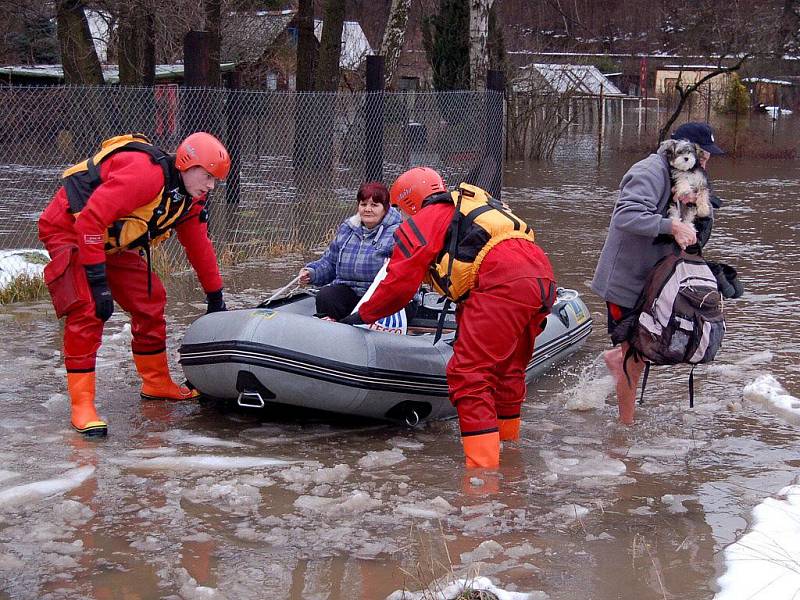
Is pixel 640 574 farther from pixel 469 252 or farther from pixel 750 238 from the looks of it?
pixel 750 238

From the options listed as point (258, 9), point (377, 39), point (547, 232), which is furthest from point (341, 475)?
point (377, 39)

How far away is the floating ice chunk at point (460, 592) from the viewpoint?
145 inches

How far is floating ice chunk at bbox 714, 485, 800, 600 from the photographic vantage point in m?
3.76

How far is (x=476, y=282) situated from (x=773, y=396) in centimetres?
229

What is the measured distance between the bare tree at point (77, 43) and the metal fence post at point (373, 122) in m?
6.54

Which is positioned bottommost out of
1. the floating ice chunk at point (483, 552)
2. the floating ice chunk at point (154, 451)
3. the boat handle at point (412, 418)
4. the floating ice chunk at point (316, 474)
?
the floating ice chunk at point (483, 552)

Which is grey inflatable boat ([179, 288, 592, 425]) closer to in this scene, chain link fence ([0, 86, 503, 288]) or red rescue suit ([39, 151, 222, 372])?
red rescue suit ([39, 151, 222, 372])

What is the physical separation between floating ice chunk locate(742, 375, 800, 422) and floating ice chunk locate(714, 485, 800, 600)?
1.48 meters

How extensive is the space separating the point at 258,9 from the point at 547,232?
55.2 feet

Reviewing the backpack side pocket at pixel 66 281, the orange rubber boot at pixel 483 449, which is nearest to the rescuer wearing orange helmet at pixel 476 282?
the orange rubber boot at pixel 483 449

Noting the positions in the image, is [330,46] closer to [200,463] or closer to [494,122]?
[494,122]

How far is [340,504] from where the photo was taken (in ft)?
15.2

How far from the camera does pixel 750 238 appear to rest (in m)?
13.1

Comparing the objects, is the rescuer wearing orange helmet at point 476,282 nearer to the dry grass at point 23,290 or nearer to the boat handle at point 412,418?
the boat handle at point 412,418
